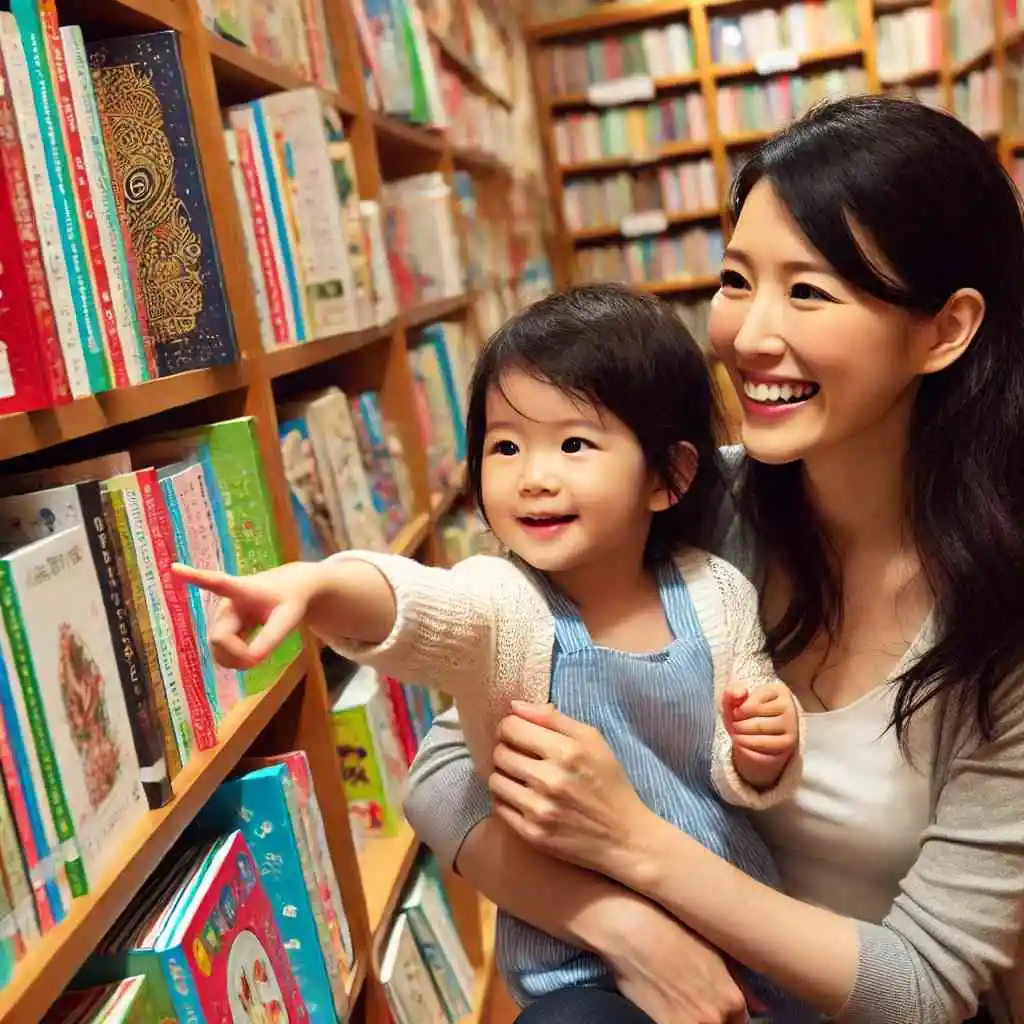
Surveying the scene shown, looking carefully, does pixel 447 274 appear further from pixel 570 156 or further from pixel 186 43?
pixel 570 156

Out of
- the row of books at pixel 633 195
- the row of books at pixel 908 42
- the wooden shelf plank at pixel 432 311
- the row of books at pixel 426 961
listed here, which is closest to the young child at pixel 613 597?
the row of books at pixel 426 961

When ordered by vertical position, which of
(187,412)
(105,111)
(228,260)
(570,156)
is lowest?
(187,412)

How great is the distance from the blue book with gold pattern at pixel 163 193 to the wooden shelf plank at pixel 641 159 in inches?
154

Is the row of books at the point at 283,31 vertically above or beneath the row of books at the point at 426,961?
above

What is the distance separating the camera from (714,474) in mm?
1297

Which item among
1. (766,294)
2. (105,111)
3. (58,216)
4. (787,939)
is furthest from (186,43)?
(787,939)

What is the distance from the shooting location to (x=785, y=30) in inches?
182

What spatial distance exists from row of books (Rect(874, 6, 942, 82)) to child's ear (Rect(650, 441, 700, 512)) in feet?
13.2

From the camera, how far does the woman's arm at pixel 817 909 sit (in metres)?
1.06

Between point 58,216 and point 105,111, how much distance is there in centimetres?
27

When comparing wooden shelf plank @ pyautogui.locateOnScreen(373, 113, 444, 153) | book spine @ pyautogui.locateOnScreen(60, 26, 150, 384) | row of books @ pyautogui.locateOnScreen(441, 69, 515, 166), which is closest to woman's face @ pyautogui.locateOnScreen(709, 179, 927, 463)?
book spine @ pyautogui.locateOnScreen(60, 26, 150, 384)

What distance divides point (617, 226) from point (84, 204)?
414 cm

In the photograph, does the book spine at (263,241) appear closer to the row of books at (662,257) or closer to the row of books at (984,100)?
the row of books at (984,100)

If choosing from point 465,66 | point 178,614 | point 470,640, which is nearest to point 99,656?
point 178,614
